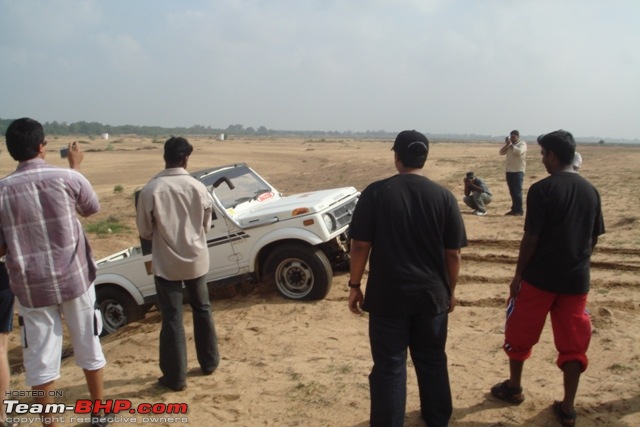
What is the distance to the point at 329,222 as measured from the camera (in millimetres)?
6340

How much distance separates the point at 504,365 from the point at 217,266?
359cm

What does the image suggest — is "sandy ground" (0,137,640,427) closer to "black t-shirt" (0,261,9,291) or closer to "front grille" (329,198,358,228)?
"front grille" (329,198,358,228)

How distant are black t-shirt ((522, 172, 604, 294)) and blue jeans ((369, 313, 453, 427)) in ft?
2.68

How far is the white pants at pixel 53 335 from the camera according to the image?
3.36 meters

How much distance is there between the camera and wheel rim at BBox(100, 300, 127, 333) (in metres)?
6.88

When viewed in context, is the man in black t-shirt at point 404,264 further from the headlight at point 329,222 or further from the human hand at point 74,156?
the headlight at point 329,222

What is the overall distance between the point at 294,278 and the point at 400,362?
3324 millimetres

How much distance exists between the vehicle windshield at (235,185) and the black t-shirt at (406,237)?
12.8 ft

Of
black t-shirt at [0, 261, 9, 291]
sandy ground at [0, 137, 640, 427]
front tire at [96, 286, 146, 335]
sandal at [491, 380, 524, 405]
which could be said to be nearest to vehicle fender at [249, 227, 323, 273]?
sandy ground at [0, 137, 640, 427]

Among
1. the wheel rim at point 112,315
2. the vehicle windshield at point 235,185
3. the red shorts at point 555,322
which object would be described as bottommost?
the wheel rim at point 112,315

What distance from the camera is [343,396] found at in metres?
4.08

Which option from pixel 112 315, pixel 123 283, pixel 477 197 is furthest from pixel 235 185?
pixel 477 197

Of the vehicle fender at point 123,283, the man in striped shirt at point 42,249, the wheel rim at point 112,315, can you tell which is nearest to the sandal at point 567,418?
the man in striped shirt at point 42,249

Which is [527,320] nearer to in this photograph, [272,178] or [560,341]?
[560,341]
